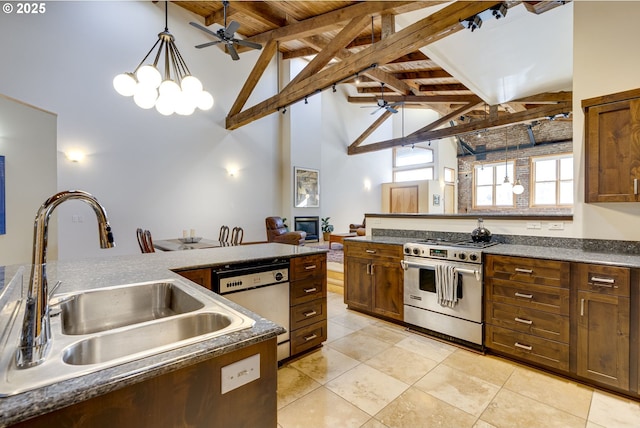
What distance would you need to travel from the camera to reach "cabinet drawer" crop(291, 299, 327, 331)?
8.22 ft

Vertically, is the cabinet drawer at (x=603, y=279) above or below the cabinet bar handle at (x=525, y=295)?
above

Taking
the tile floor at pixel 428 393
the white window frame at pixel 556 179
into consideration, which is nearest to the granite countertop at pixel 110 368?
the tile floor at pixel 428 393

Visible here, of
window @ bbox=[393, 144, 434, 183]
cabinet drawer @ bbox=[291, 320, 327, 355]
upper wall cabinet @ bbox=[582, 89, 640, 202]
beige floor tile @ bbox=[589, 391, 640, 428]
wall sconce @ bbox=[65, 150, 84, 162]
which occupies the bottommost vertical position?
beige floor tile @ bbox=[589, 391, 640, 428]

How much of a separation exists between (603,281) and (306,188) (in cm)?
723

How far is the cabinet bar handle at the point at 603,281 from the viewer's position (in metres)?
2.02

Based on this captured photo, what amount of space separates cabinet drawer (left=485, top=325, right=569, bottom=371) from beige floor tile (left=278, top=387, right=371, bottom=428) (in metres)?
1.43

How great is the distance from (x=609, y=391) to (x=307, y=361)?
2.23 metres

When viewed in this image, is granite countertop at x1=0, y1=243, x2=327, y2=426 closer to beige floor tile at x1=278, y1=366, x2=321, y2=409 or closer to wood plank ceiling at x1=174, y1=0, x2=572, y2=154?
beige floor tile at x1=278, y1=366, x2=321, y2=409

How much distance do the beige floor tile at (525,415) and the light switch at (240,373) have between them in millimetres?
1708

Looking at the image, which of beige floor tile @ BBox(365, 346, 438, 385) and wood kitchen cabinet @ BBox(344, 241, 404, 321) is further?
wood kitchen cabinet @ BBox(344, 241, 404, 321)

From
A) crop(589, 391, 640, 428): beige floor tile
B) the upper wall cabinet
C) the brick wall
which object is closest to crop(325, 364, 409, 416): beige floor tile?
crop(589, 391, 640, 428): beige floor tile

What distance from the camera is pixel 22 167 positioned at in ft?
11.1

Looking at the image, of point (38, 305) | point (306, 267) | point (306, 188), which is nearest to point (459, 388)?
point (306, 267)

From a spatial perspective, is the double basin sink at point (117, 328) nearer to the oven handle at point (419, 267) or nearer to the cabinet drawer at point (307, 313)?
the cabinet drawer at point (307, 313)
